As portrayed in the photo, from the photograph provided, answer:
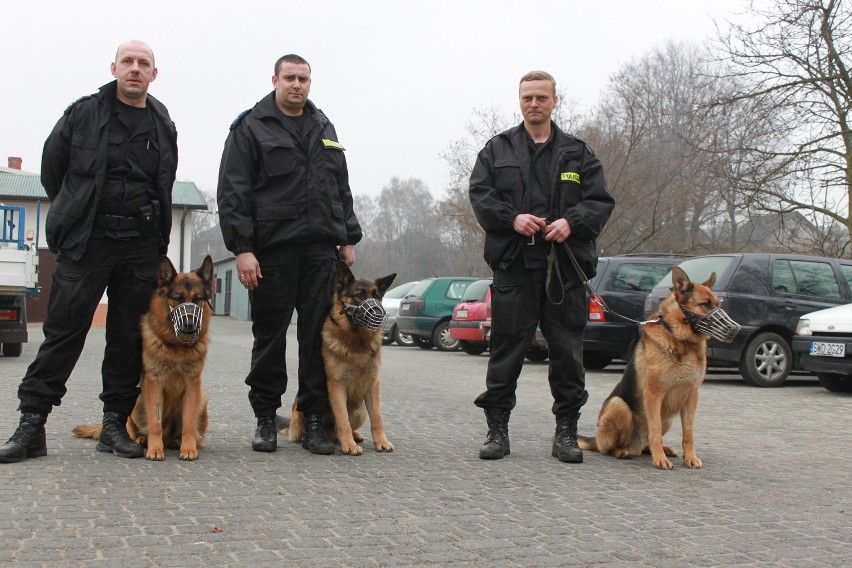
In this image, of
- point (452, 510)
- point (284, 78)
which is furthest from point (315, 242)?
point (452, 510)

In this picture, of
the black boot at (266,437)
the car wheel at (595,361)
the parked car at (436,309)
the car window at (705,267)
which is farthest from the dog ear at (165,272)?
the parked car at (436,309)

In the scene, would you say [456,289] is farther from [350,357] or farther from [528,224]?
[528,224]

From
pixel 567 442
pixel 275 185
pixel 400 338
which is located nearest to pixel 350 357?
pixel 275 185

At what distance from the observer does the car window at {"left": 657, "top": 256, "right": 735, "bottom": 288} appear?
11.9m

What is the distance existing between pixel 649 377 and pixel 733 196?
23.2m

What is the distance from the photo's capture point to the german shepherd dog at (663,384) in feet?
18.2

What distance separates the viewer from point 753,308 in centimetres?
1173

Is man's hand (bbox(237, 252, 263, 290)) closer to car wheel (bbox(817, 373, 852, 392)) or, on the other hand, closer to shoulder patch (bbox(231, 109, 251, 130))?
shoulder patch (bbox(231, 109, 251, 130))

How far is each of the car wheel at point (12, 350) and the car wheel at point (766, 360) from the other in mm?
11230

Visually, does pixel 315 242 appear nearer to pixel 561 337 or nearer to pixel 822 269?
pixel 561 337

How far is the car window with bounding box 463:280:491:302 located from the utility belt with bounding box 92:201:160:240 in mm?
11953

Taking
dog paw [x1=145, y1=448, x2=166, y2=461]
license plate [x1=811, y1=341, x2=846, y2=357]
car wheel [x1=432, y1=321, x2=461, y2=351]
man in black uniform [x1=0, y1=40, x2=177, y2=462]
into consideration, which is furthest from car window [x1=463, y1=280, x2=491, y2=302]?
dog paw [x1=145, y1=448, x2=166, y2=461]

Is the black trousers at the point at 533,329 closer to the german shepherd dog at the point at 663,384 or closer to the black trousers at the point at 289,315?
the german shepherd dog at the point at 663,384

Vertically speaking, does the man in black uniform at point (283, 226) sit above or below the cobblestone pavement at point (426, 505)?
above
